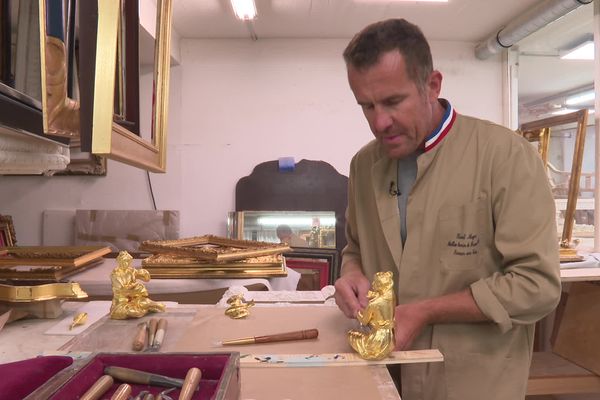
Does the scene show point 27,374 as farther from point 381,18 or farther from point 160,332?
point 381,18

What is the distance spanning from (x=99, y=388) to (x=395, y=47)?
3.23 feet

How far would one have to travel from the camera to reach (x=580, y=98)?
5.16m

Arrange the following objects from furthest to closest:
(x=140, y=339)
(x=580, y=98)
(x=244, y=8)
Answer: (x=580, y=98)
(x=244, y=8)
(x=140, y=339)

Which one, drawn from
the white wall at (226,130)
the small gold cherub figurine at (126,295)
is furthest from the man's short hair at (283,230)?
the small gold cherub figurine at (126,295)

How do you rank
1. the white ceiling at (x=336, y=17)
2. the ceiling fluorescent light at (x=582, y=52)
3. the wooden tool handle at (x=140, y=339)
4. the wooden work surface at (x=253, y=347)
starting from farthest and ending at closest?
the ceiling fluorescent light at (x=582, y=52)
the white ceiling at (x=336, y=17)
the wooden tool handle at (x=140, y=339)
the wooden work surface at (x=253, y=347)

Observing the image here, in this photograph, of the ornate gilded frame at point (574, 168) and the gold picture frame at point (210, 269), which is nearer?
the gold picture frame at point (210, 269)

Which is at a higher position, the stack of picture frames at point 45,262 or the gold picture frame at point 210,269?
the stack of picture frames at point 45,262

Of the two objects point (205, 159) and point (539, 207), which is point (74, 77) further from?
point (205, 159)

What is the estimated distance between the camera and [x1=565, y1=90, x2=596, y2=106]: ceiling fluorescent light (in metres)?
4.92

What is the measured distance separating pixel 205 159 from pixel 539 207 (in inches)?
127

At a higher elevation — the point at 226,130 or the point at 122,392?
the point at 226,130

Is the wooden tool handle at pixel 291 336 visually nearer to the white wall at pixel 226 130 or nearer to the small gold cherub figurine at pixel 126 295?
the small gold cherub figurine at pixel 126 295

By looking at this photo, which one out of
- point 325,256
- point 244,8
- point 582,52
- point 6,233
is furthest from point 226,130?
point 582,52

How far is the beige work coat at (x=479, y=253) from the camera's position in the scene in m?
1.08
